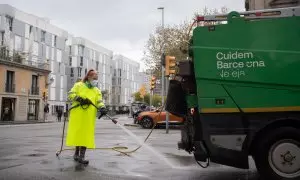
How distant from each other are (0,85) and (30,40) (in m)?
28.8

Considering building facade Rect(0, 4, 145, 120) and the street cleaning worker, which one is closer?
the street cleaning worker

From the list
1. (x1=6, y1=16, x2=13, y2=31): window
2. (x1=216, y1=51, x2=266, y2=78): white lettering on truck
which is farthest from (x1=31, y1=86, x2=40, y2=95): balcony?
(x1=216, y1=51, x2=266, y2=78): white lettering on truck

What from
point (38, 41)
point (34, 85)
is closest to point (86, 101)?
point (34, 85)

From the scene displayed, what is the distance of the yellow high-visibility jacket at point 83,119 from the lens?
7.86m

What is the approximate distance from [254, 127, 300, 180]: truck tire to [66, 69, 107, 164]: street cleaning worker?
348cm

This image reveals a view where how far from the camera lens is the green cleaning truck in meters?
5.66

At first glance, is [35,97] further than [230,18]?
Yes

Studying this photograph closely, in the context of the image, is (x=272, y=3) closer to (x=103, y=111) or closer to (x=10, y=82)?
(x=103, y=111)

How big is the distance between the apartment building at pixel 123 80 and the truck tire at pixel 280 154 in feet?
368

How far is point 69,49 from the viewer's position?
314ft

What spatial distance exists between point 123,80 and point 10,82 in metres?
80.2

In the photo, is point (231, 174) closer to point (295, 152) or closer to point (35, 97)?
point (295, 152)

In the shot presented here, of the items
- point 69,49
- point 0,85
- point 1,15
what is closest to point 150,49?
point 0,85

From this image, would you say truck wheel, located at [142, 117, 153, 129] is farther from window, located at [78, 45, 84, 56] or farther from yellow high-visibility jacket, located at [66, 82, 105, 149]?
window, located at [78, 45, 84, 56]
